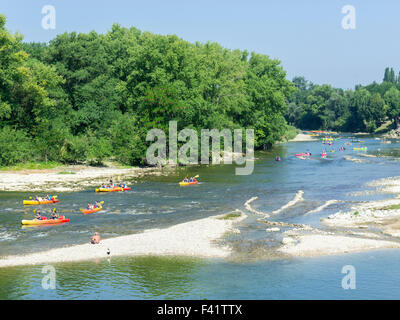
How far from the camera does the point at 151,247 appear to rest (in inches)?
1825

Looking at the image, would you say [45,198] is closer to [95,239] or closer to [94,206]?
[94,206]

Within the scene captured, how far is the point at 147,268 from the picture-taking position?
135 feet

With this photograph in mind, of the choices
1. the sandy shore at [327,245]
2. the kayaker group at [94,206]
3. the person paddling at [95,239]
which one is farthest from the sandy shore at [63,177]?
the sandy shore at [327,245]

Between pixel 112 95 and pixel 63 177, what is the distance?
3829cm

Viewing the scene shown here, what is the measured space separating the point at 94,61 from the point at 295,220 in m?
76.2

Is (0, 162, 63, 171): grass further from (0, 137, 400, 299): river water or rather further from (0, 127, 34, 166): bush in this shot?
(0, 137, 400, 299): river water

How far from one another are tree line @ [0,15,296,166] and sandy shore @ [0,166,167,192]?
Answer: 16.5 feet

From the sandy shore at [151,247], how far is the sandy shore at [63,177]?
1147 inches

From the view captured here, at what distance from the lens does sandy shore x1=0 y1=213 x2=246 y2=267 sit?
142 ft

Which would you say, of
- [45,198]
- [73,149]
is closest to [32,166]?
[73,149]

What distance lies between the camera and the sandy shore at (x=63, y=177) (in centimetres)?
7656

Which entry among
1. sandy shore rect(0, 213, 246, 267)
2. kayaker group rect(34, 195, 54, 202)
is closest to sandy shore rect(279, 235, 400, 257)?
sandy shore rect(0, 213, 246, 267)
